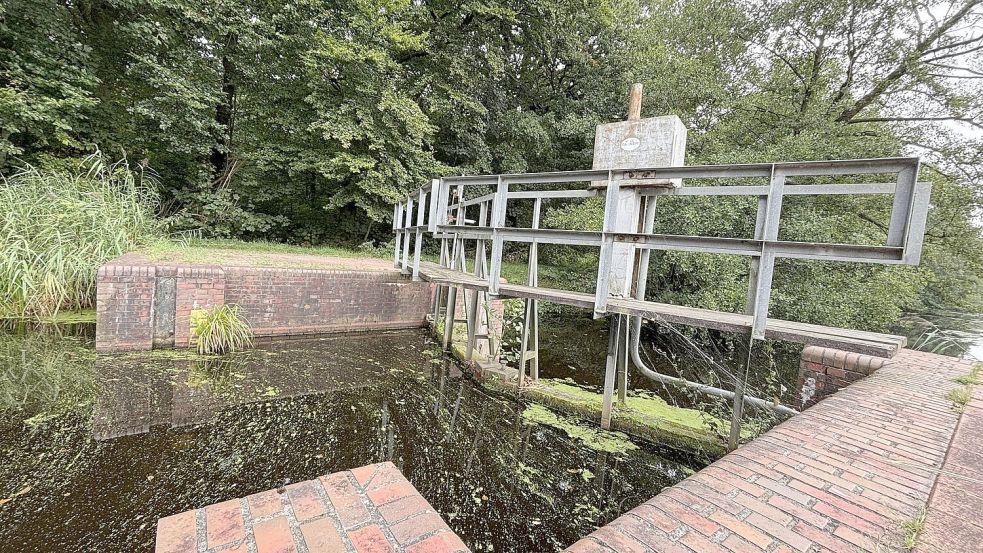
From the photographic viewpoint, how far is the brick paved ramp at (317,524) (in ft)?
3.75

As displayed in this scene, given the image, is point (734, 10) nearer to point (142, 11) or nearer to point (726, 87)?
point (726, 87)

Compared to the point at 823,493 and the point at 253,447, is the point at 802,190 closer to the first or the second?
the point at 823,493

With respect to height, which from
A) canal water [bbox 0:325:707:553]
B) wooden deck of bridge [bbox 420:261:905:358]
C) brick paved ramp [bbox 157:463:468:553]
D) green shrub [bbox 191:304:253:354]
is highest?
wooden deck of bridge [bbox 420:261:905:358]

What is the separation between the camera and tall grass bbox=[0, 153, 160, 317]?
211 inches

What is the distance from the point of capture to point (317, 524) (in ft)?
4.07

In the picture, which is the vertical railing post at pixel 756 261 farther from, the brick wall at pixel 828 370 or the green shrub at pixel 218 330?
the green shrub at pixel 218 330

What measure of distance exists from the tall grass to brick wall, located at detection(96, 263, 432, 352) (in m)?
1.17

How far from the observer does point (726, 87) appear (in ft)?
32.2

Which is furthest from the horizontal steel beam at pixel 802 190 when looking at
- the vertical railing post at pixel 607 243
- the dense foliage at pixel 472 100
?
the dense foliage at pixel 472 100

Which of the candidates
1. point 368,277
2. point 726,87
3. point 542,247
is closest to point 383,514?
point 368,277

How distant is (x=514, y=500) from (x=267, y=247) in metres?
9.67

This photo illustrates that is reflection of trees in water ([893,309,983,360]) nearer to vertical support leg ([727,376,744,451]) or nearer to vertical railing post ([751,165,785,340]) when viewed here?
vertical support leg ([727,376,744,451])

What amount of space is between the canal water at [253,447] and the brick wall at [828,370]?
1102 mm

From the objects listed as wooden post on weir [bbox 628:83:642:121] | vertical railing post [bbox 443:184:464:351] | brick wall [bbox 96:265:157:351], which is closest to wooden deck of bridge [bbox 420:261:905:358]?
wooden post on weir [bbox 628:83:642:121]
